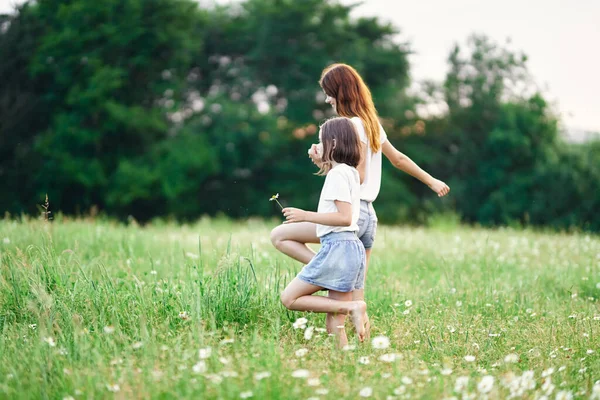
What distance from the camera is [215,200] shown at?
25.2m

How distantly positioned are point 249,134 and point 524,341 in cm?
2091

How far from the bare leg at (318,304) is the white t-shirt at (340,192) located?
0.38 m

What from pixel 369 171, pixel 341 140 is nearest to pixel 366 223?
pixel 369 171

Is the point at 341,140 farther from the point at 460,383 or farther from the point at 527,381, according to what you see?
the point at 527,381

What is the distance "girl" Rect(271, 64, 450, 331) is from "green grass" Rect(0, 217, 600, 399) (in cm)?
37

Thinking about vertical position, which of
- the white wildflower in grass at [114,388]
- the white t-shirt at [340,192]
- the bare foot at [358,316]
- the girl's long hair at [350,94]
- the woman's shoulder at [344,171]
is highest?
the girl's long hair at [350,94]

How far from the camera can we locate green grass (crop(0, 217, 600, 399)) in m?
3.13

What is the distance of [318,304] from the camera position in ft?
13.1

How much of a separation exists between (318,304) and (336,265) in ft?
0.97

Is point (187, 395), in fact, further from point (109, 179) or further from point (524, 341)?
point (109, 179)

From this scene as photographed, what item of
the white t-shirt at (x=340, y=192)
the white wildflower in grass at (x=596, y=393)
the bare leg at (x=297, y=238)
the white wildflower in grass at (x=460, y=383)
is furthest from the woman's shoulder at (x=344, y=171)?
the white wildflower in grass at (x=596, y=393)

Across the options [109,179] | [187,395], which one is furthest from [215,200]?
[187,395]

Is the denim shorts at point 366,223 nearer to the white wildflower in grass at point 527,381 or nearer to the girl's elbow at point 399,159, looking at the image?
the girl's elbow at point 399,159

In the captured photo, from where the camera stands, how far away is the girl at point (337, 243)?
12.8 ft
